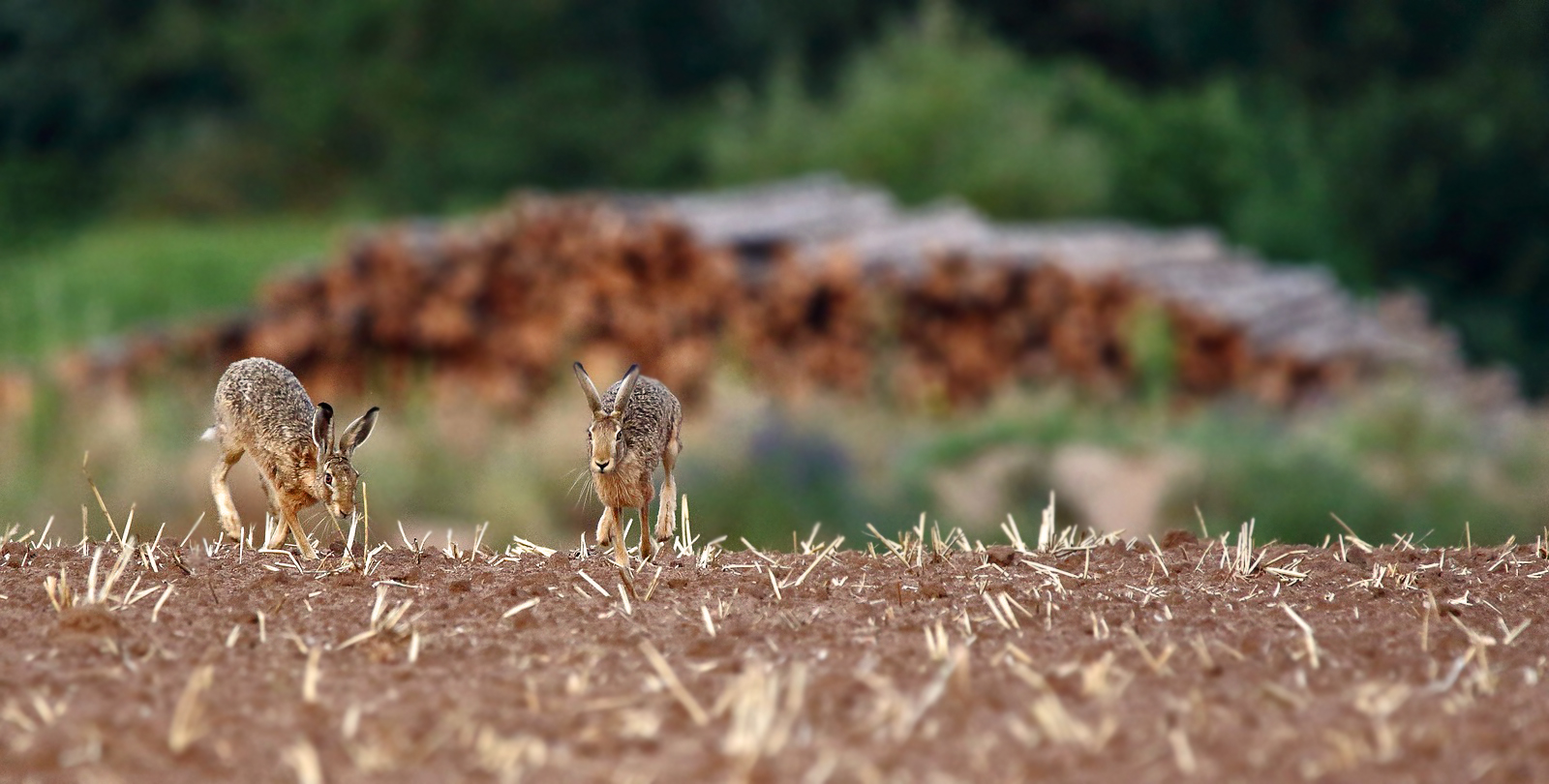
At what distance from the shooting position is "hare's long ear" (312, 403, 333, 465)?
3.12m

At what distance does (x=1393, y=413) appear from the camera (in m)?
10.4

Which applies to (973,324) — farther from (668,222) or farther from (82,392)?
(82,392)

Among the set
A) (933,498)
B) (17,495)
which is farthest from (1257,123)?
(17,495)

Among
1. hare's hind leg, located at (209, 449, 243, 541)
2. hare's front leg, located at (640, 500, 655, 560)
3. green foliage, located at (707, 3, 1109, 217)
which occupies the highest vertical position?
green foliage, located at (707, 3, 1109, 217)

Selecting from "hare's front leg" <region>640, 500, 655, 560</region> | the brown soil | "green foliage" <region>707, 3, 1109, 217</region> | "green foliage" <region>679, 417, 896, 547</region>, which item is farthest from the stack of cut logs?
the brown soil

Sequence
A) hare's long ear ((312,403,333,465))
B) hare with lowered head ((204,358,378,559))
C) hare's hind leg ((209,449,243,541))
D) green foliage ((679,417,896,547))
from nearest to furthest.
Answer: hare's long ear ((312,403,333,465)) → hare with lowered head ((204,358,378,559)) → hare's hind leg ((209,449,243,541)) → green foliage ((679,417,896,547))

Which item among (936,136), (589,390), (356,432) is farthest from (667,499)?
(936,136)

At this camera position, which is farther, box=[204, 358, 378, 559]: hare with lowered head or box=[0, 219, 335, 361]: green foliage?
box=[0, 219, 335, 361]: green foliage

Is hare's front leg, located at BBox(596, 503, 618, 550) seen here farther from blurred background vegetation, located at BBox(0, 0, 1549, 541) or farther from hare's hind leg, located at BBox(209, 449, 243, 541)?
blurred background vegetation, located at BBox(0, 0, 1549, 541)

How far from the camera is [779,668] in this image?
2701 mm

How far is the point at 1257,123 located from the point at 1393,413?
12.0 meters

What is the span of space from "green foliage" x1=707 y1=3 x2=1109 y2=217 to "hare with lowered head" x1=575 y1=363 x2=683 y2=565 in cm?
1467

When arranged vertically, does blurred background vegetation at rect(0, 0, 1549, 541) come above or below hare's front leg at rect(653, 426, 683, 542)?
above

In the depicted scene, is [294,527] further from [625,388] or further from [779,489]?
[779,489]
